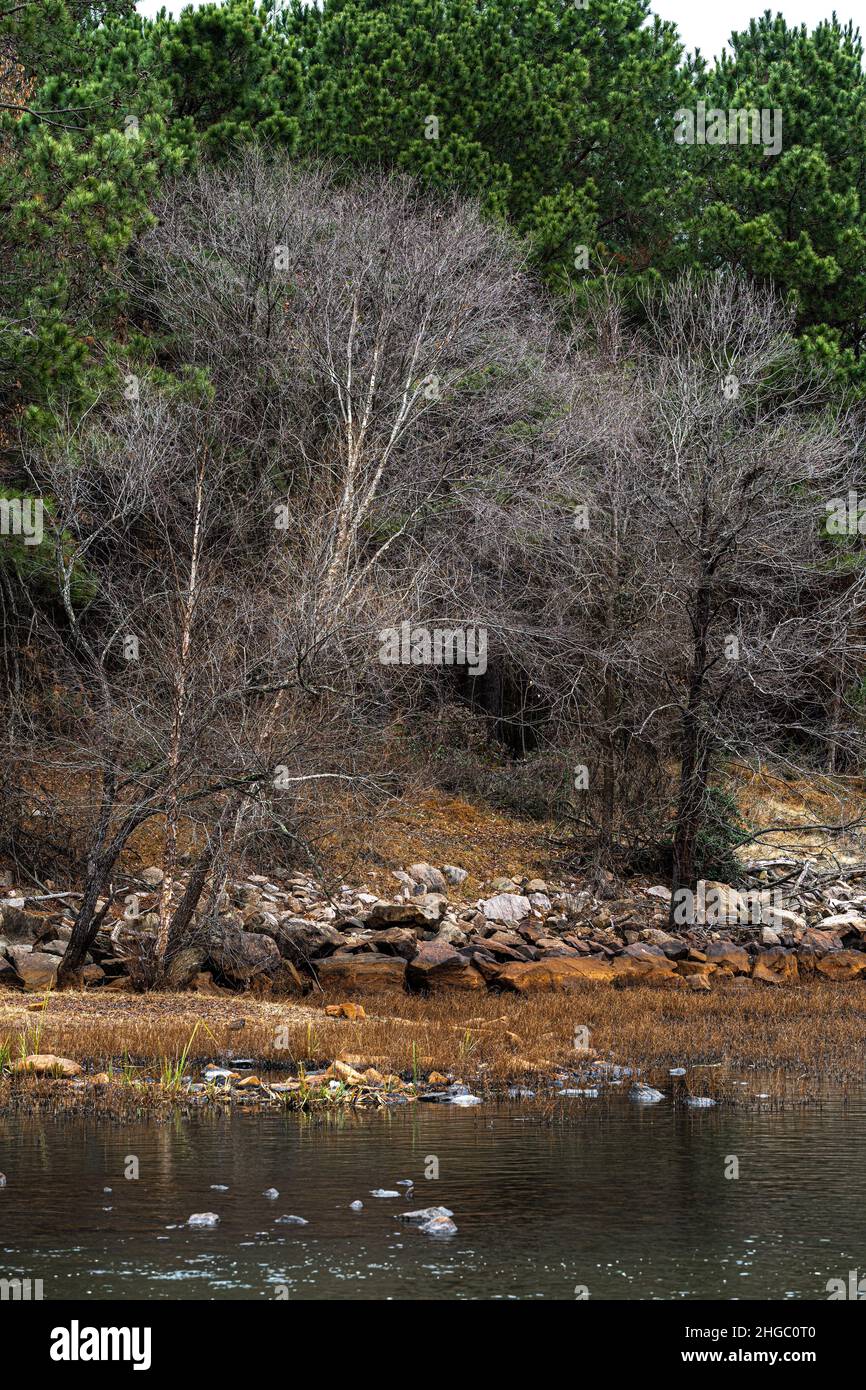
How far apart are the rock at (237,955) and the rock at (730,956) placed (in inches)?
273

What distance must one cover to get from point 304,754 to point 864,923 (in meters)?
11.3

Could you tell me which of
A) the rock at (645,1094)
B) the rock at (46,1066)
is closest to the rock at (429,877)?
the rock at (645,1094)

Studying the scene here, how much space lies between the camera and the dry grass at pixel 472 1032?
1429 cm

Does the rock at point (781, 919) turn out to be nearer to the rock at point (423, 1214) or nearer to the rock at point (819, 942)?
the rock at point (819, 942)

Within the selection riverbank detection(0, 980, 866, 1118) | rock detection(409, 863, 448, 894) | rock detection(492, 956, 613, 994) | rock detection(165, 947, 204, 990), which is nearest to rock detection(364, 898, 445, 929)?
rock detection(492, 956, 613, 994)

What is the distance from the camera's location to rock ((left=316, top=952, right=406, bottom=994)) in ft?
66.6

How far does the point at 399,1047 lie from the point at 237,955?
5416 mm

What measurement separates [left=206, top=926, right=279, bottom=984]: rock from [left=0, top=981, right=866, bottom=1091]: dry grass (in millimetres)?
1260

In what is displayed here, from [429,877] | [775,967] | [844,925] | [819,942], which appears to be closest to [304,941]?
[429,877]

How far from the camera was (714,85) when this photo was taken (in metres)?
37.9

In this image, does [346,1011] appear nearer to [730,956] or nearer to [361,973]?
[361,973]

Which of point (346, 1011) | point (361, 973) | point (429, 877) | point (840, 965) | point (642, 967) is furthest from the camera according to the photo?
point (429, 877)

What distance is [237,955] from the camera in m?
19.9

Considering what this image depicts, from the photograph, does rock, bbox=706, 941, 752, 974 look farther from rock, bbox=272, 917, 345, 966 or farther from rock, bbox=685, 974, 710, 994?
rock, bbox=272, 917, 345, 966
